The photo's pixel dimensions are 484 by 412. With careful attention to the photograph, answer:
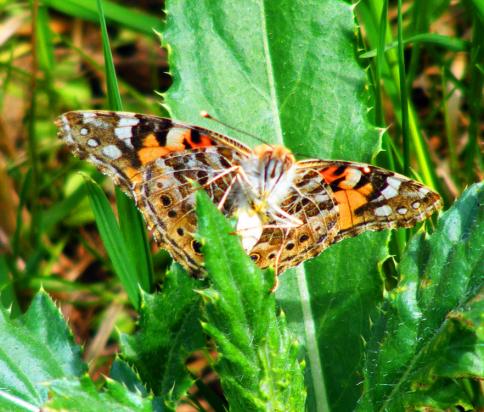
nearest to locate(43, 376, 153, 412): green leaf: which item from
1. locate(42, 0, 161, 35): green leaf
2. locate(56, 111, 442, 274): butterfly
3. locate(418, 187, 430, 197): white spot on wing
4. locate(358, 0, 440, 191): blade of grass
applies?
locate(56, 111, 442, 274): butterfly

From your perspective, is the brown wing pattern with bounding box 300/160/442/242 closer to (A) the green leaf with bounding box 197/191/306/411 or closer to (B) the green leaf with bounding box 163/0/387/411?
(B) the green leaf with bounding box 163/0/387/411

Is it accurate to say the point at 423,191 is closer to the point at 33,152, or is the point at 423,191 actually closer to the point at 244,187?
the point at 244,187

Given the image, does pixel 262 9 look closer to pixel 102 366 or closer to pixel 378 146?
pixel 378 146

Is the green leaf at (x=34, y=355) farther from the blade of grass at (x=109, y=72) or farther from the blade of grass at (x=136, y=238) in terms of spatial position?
the blade of grass at (x=109, y=72)

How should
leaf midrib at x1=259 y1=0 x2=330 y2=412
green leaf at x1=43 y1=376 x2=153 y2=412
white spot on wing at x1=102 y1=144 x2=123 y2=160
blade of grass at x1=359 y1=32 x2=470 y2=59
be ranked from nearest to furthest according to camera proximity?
1. green leaf at x1=43 y1=376 x2=153 y2=412
2. white spot on wing at x1=102 y1=144 x2=123 y2=160
3. leaf midrib at x1=259 y1=0 x2=330 y2=412
4. blade of grass at x1=359 y1=32 x2=470 y2=59

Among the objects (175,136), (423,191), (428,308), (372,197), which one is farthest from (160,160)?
(428,308)
